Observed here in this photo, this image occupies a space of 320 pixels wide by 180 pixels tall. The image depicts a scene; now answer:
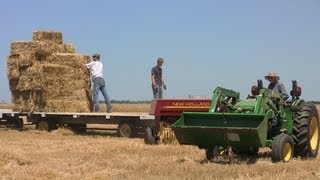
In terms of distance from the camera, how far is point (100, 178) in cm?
814

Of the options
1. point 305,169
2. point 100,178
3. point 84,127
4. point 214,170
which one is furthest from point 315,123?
point 84,127

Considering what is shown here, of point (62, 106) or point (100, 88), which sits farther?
point (62, 106)

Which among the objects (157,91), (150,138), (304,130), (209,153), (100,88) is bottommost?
(209,153)

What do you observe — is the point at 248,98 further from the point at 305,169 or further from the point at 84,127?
the point at 84,127

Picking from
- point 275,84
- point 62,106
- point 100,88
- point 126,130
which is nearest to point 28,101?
point 62,106

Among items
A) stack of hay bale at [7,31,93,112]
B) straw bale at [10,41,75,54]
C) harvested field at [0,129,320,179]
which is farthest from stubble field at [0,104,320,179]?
straw bale at [10,41,75,54]

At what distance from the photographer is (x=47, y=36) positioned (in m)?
18.4

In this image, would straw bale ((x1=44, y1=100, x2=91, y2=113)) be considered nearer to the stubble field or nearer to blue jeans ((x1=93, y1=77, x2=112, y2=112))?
blue jeans ((x1=93, y1=77, x2=112, y2=112))

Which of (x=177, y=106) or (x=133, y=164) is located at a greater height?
(x=177, y=106)

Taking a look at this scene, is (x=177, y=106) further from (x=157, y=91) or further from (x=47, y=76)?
(x=47, y=76)

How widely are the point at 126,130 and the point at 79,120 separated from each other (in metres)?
1.88

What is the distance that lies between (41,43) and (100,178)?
10610 millimetres

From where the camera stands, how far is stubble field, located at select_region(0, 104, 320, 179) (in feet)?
27.7

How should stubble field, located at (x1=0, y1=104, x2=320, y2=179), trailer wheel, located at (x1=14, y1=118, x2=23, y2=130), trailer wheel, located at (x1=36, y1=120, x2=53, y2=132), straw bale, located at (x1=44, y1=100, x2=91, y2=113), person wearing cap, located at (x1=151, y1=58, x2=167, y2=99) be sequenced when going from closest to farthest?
stubble field, located at (x1=0, y1=104, x2=320, y2=179) < person wearing cap, located at (x1=151, y1=58, x2=167, y2=99) < trailer wheel, located at (x1=36, y1=120, x2=53, y2=132) < straw bale, located at (x1=44, y1=100, x2=91, y2=113) < trailer wheel, located at (x1=14, y1=118, x2=23, y2=130)
